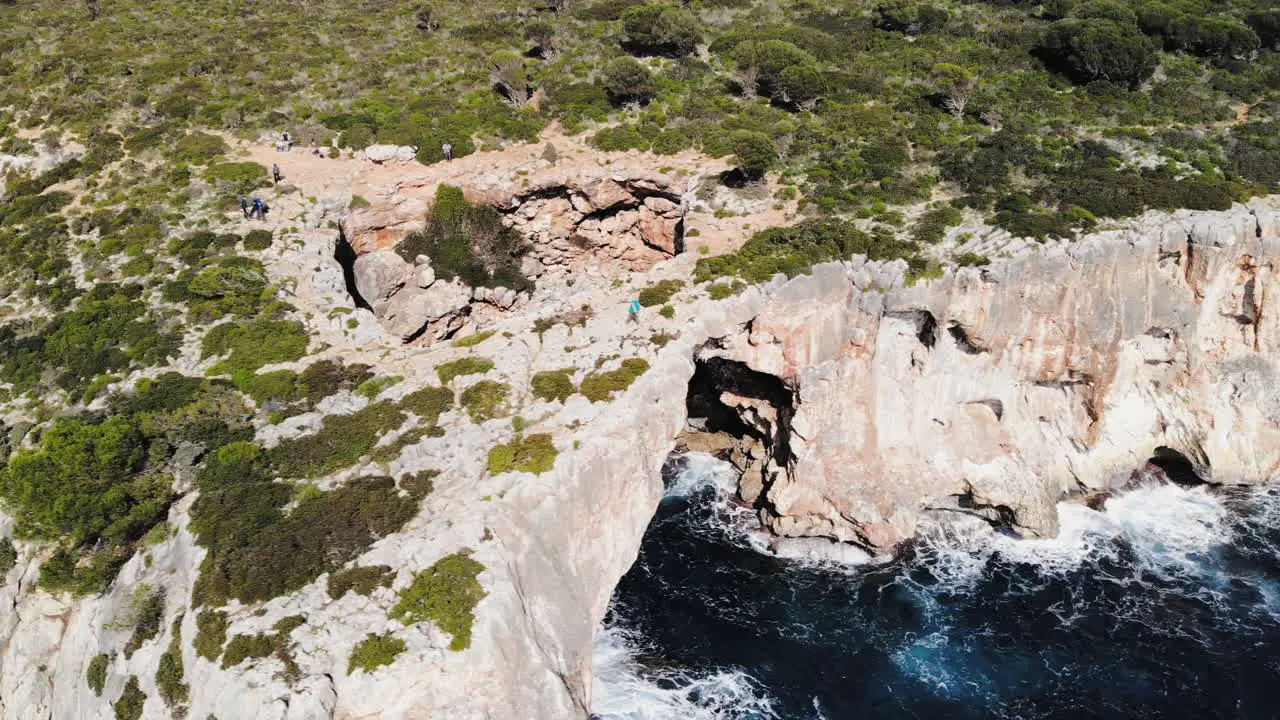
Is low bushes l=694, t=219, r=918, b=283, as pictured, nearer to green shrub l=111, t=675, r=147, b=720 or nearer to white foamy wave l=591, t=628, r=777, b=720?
white foamy wave l=591, t=628, r=777, b=720

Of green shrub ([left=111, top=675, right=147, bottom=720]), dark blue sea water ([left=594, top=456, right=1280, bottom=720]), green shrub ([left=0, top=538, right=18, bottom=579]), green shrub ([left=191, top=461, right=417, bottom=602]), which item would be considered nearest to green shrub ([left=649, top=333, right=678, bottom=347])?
dark blue sea water ([left=594, top=456, right=1280, bottom=720])

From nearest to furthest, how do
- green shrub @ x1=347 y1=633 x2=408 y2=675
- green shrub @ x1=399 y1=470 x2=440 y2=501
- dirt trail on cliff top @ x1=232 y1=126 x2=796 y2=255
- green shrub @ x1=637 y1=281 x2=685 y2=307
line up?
green shrub @ x1=347 y1=633 x2=408 y2=675
green shrub @ x1=399 y1=470 x2=440 y2=501
green shrub @ x1=637 y1=281 x2=685 y2=307
dirt trail on cliff top @ x1=232 y1=126 x2=796 y2=255

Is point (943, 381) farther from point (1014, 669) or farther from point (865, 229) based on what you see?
point (1014, 669)

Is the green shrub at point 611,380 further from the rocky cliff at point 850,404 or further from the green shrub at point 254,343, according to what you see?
the green shrub at point 254,343

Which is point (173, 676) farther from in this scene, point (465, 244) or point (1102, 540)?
point (1102, 540)

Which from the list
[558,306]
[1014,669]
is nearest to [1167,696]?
[1014,669]
